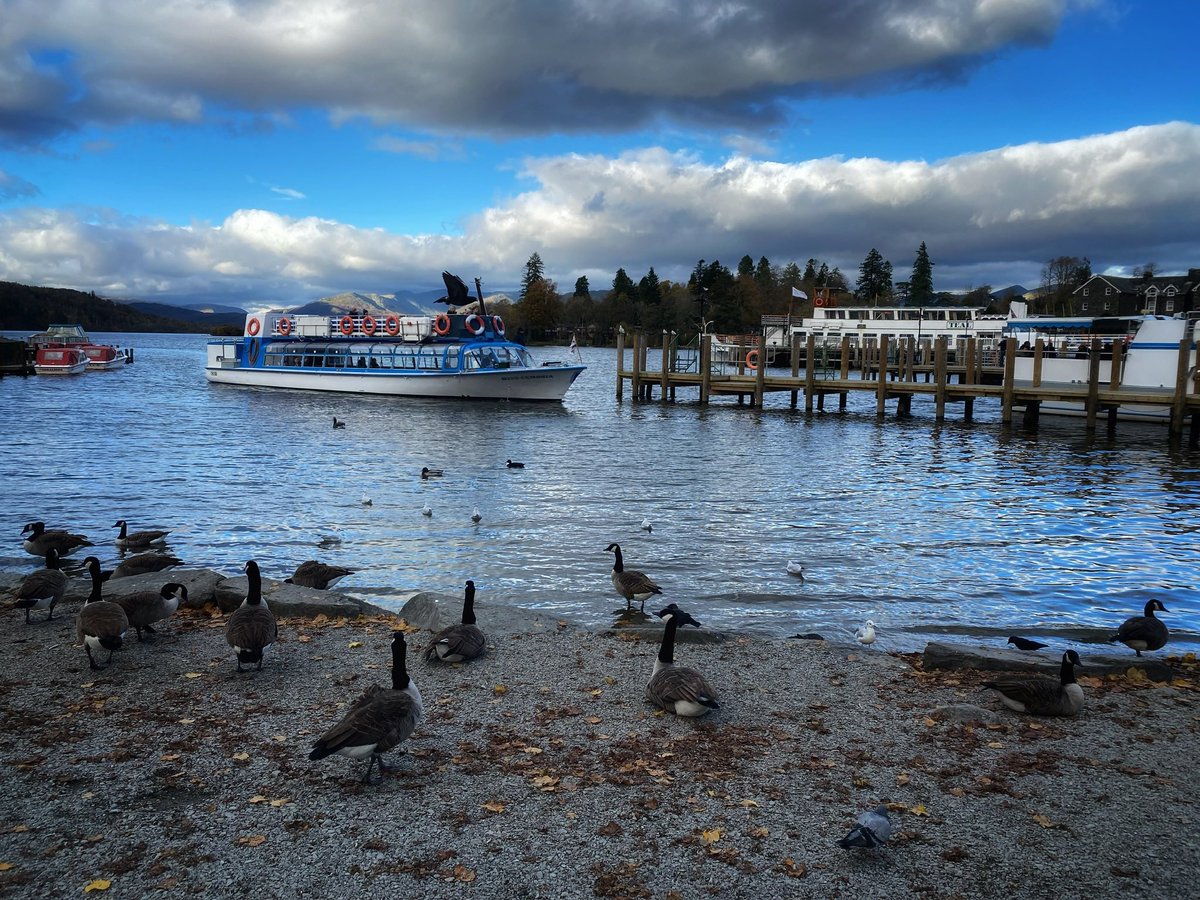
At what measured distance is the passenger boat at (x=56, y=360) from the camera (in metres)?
74.9

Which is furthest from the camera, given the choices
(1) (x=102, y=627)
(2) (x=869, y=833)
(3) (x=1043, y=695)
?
(1) (x=102, y=627)

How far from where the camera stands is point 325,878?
208 inches

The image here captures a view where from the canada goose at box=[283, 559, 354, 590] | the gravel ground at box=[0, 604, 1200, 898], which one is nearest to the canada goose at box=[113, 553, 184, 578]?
the canada goose at box=[283, 559, 354, 590]

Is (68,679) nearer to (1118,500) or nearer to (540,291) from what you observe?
(1118,500)

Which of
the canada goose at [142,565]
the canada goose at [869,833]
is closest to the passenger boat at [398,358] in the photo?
the canada goose at [142,565]

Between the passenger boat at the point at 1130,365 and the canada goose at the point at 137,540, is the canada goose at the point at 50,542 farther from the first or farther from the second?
the passenger boat at the point at 1130,365

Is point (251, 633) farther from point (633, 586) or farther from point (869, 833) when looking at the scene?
point (869, 833)

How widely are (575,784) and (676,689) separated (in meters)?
1.75

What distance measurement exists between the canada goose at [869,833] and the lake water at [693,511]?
19.5 feet

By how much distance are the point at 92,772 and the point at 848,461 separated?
28721 mm

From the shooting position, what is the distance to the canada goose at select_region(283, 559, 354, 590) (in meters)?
13.3

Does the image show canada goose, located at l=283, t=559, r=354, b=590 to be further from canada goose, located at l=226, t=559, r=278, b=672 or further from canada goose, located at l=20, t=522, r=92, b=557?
canada goose, located at l=20, t=522, r=92, b=557

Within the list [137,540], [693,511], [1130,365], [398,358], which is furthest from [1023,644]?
[398,358]

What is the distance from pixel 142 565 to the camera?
44.1ft
